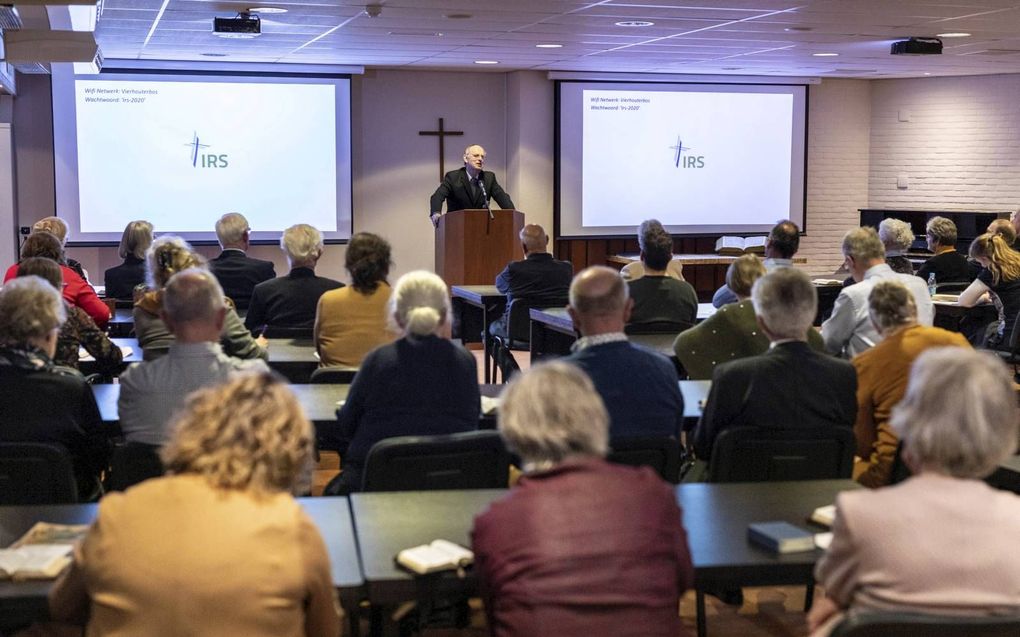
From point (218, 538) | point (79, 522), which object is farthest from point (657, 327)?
point (218, 538)

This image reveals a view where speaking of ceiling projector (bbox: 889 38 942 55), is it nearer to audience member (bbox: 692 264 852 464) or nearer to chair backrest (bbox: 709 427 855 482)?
audience member (bbox: 692 264 852 464)

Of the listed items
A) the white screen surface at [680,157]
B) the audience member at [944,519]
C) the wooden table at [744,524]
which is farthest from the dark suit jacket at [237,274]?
the white screen surface at [680,157]

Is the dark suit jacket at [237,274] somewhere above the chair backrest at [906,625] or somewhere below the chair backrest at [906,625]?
above

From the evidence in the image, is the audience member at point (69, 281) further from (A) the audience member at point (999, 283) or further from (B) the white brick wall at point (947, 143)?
(B) the white brick wall at point (947, 143)

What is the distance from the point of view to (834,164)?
14.0 metres

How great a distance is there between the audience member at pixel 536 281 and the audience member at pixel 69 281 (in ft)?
8.84

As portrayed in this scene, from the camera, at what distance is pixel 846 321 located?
5.25 meters

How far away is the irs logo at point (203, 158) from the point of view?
451 inches

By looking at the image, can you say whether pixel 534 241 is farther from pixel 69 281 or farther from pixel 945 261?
pixel 69 281

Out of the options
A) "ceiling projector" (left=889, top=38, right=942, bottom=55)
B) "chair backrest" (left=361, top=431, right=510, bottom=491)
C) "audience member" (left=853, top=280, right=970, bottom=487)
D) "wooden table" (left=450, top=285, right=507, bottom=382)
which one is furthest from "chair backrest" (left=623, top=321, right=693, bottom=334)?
"ceiling projector" (left=889, top=38, right=942, bottom=55)

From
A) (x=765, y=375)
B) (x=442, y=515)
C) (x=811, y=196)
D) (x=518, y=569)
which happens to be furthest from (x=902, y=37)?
(x=518, y=569)

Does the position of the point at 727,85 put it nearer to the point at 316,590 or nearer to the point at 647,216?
the point at 647,216

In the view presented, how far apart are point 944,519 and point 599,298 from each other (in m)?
1.61

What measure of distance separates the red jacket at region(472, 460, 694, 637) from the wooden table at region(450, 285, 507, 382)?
5.86m
